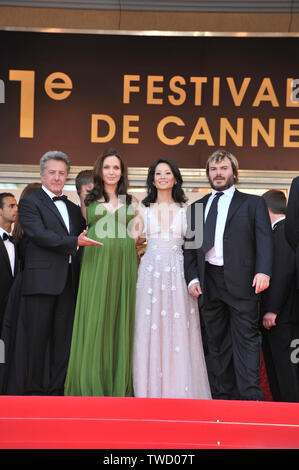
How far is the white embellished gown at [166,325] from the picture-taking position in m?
3.88

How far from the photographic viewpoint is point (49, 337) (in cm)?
403

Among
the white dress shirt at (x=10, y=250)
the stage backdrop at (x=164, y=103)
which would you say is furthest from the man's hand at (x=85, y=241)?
the stage backdrop at (x=164, y=103)

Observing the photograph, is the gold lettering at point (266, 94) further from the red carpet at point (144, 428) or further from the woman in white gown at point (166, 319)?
the red carpet at point (144, 428)

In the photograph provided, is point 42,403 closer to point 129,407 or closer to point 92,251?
point 129,407

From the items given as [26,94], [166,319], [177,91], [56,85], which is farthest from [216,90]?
[166,319]

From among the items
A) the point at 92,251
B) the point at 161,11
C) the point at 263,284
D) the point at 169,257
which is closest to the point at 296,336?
the point at 263,284

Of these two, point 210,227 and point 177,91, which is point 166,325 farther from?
point 177,91

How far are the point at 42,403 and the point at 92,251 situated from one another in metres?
1.75

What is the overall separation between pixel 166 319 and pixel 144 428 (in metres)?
1.95

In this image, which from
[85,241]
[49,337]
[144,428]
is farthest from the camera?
[49,337]

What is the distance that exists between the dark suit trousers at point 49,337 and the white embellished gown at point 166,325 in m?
0.43

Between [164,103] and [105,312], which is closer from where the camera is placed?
[105,312]

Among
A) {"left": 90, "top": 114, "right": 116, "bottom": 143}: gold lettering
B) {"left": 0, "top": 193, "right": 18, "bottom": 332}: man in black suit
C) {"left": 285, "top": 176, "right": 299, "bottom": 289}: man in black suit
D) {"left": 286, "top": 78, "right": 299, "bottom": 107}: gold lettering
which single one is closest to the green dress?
{"left": 0, "top": 193, "right": 18, "bottom": 332}: man in black suit

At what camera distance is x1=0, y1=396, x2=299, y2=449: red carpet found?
6.27 feet
